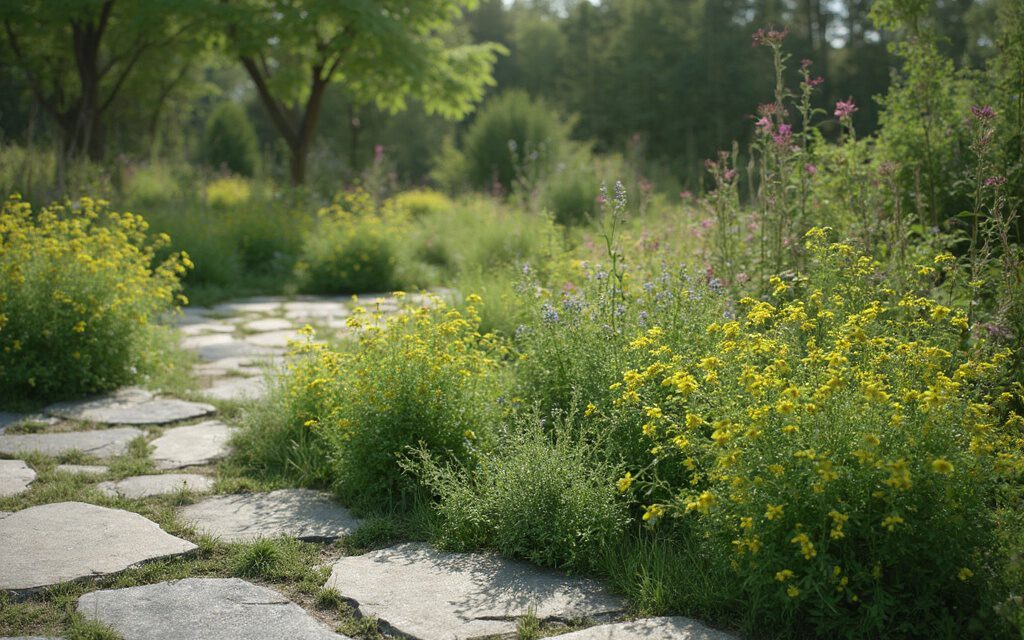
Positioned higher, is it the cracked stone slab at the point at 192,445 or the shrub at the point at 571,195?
the shrub at the point at 571,195

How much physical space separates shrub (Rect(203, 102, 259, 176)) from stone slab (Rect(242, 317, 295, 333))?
19234mm

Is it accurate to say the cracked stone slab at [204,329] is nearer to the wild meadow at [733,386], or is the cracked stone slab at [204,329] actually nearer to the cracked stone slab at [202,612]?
the wild meadow at [733,386]

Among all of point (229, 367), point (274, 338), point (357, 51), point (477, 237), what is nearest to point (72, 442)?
point (229, 367)

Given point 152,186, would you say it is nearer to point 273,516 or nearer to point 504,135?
point 504,135

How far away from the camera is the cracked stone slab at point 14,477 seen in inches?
133

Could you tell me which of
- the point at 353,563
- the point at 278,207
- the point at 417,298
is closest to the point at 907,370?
the point at 353,563

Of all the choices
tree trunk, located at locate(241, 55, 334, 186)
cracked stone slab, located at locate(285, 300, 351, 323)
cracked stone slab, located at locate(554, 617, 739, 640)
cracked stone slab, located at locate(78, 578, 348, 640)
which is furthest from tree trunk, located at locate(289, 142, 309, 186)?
cracked stone slab, located at locate(554, 617, 739, 640)

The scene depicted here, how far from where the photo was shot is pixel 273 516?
128 inches

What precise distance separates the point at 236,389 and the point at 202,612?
2.73 metres

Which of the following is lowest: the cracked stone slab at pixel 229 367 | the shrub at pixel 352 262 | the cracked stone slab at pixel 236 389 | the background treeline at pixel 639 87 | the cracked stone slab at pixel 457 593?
the cracked stone slab at pixel 457 593

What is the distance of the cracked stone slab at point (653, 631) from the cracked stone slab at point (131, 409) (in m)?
2.94

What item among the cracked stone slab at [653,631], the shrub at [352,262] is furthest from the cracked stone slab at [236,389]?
the shrub at [352,262]

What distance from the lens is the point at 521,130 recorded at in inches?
648

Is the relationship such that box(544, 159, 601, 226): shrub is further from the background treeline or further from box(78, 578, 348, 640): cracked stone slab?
the background treeline
